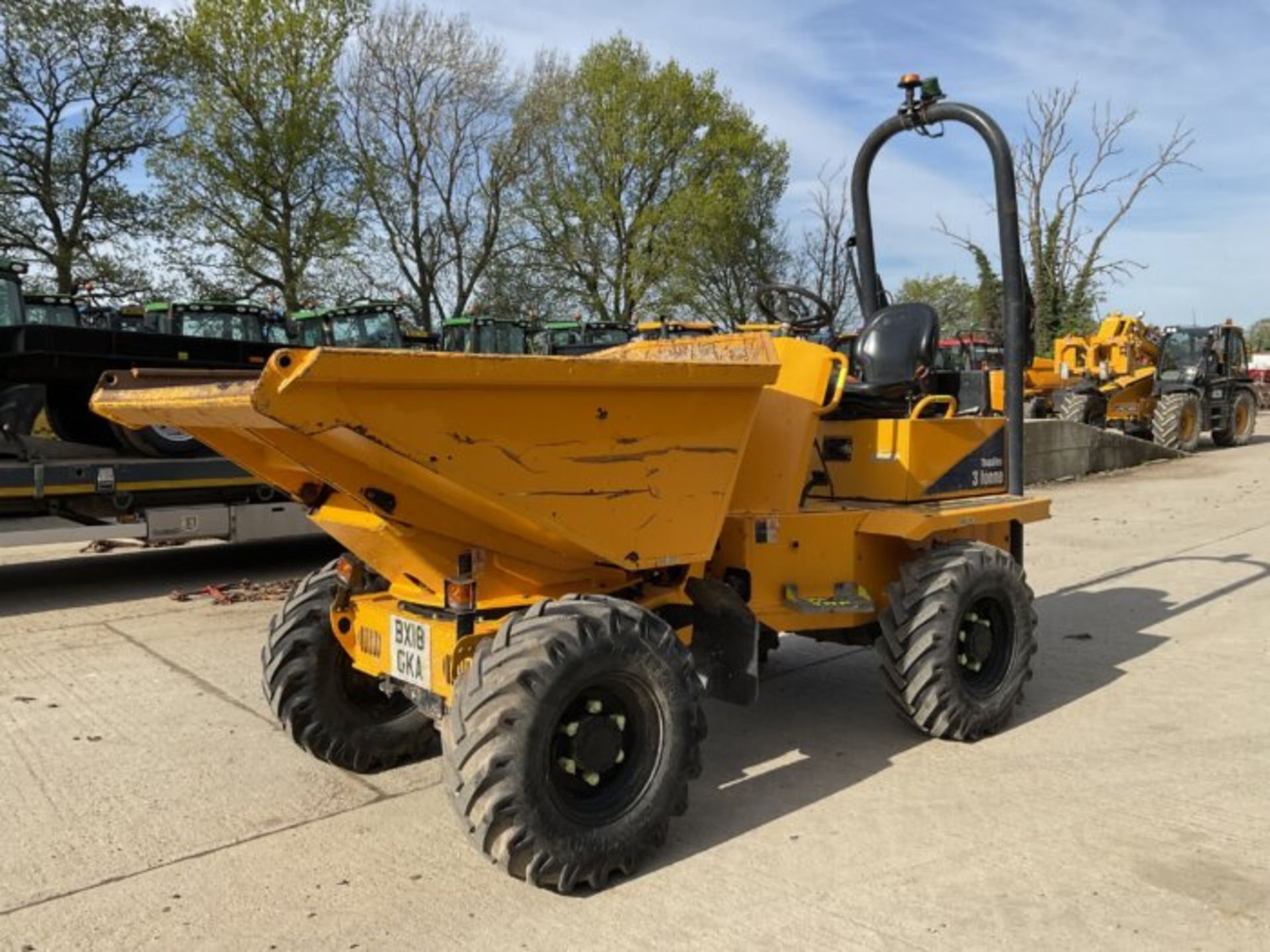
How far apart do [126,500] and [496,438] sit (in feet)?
20.8

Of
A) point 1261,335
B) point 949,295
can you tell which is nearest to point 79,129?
point 949,295

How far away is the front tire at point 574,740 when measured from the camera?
121 inches

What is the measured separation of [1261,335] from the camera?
91438 mm

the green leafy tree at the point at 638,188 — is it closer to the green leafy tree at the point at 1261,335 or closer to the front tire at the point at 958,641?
the front tire at the point at 958,641

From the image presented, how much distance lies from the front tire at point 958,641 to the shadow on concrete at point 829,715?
24cm

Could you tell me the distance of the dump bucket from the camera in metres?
2.80

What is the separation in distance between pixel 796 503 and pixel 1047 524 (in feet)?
28.6

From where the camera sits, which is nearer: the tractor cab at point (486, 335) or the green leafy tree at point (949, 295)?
the tractor cab at point (486, 335)

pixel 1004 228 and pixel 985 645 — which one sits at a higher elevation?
pixel 1004 228

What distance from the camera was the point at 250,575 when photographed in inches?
364

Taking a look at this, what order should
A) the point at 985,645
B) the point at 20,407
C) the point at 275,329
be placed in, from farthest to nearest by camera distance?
the point at 275,329 < the point at 20,407 < the point at 985,645

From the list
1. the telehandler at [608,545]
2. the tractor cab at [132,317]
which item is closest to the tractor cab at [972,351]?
the telehandler at [608,545]

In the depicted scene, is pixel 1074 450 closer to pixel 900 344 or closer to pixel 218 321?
pixel 218 321

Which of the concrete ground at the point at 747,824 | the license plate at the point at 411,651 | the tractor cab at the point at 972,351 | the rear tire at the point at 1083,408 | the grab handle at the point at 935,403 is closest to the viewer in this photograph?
the concrete ground at the point at 747,824
